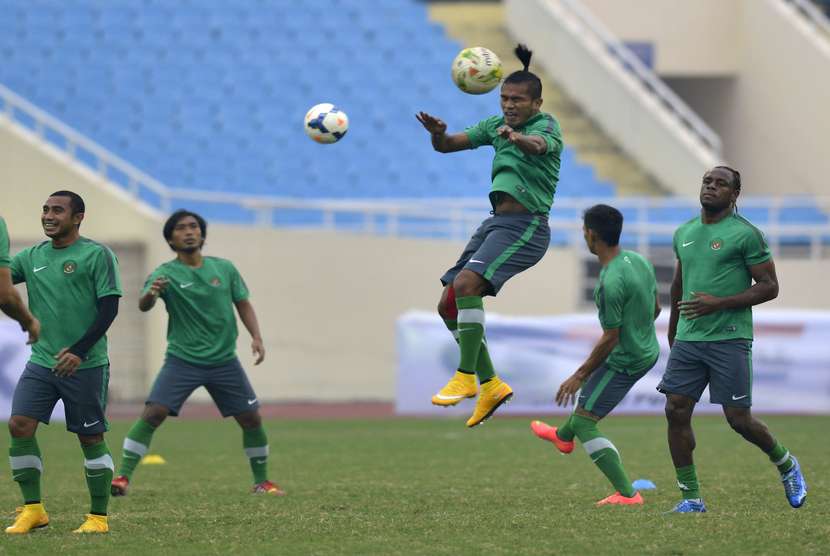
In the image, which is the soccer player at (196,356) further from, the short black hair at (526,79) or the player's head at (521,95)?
the short black hair at (526,79)

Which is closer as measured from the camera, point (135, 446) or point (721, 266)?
point (721, 266)

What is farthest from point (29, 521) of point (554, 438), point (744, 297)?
point (744, 297)

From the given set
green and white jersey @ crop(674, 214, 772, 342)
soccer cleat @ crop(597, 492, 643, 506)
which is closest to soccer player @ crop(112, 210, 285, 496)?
soccer cleat @ crop(597, 492, 643, 506)

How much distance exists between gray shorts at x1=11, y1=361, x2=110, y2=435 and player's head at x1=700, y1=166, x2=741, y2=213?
12.5 ft

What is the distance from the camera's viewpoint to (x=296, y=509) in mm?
10133

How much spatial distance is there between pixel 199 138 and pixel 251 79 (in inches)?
72.7

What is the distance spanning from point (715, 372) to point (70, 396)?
3892mm

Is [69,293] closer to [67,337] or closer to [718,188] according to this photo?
[67,337]

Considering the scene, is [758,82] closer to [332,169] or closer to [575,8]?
[575,8]

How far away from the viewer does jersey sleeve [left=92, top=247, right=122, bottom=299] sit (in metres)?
8.88

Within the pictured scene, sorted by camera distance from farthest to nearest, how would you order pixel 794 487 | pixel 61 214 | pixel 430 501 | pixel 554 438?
pixel 430 501, pixel 554 438, pixel 794 487, pixel 61 214

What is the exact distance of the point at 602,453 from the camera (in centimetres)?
1016

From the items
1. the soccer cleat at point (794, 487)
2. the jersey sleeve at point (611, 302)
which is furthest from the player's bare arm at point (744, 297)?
the soccer cleat at point (794, 487)

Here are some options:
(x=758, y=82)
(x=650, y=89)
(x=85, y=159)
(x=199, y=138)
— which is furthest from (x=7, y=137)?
(x=758, y=82)
